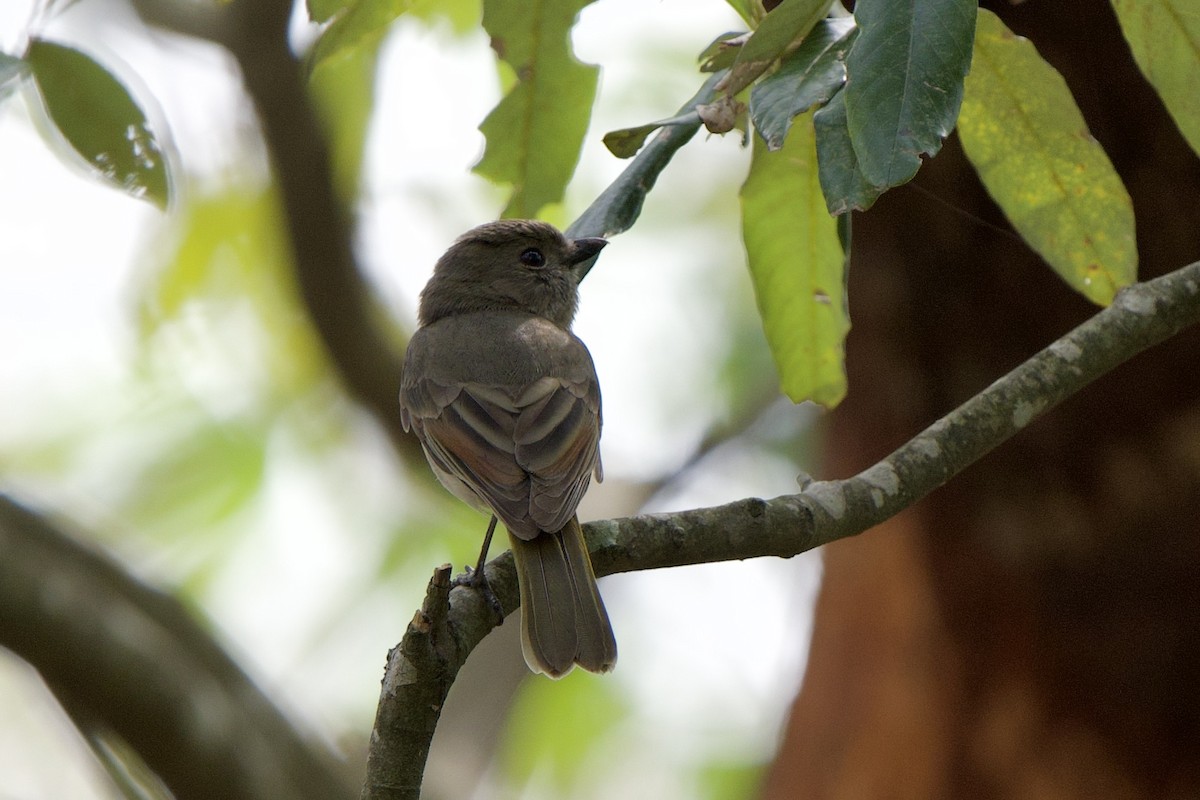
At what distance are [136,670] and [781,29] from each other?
9.24 feet

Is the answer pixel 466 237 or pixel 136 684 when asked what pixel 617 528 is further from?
pixel 466 237

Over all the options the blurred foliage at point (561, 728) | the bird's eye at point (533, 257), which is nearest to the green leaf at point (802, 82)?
the bird's eye at point (533, 257)

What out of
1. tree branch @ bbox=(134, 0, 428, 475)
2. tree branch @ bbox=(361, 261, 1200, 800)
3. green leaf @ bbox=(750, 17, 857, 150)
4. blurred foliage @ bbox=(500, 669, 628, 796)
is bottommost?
tree branch @ bbox=(361, 261, 1200, 800)

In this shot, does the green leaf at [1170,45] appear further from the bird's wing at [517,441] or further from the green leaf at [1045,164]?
the bird's wing at [517,441]

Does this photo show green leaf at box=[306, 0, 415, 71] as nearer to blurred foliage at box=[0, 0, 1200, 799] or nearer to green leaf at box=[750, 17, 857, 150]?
blurred foliage at box=[0, 0, 1200, 799]

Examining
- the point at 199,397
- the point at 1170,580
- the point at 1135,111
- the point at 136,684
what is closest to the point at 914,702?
the point at 1170,580

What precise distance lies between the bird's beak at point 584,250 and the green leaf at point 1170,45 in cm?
209

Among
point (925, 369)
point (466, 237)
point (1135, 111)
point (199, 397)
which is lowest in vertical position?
point (925, 369)

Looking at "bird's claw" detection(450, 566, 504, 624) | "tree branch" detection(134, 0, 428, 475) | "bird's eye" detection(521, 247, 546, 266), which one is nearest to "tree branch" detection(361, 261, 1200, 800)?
"bird's claw" detection(450, 566, 504, 624)

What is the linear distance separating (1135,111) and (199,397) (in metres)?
5.44

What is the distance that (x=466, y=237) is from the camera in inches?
188

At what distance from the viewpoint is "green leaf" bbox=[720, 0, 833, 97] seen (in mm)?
2182

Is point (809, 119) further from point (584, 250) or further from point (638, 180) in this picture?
point (584, 250)

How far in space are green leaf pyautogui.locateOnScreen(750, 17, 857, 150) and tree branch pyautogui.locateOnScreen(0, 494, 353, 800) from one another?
2.75m
